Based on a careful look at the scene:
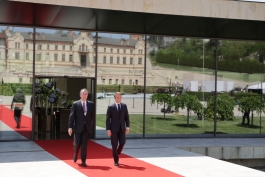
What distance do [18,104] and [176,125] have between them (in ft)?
16.7

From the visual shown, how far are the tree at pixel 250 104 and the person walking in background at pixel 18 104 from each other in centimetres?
721

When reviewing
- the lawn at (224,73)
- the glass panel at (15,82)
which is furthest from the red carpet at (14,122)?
the lawn at (224,73)

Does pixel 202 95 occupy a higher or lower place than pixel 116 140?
higher

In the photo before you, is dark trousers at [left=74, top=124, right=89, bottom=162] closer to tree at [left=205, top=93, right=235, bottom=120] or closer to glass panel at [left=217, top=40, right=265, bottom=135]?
tree at [left=205, top=93, right=235, bottom=120]

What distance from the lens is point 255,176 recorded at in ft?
32.4

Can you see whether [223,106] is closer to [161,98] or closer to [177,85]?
[177,85]

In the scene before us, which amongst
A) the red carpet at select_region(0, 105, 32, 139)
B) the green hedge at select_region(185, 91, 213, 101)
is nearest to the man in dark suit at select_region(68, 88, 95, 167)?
the red carpet at select_region(0, 105, 32, 139)

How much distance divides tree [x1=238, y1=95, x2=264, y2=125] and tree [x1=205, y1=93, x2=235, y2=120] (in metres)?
0.32

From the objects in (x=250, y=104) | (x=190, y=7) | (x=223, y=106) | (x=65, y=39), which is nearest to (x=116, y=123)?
(x=190, y=7)

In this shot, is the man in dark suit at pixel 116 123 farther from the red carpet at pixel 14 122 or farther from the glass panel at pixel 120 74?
the red carpet at pixel 14 122

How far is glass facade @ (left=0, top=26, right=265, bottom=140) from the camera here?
1507 cm

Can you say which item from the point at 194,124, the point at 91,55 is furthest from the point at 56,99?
the point at 194,124

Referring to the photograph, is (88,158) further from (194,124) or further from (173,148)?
(194,124)

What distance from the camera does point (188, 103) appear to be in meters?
16.6
